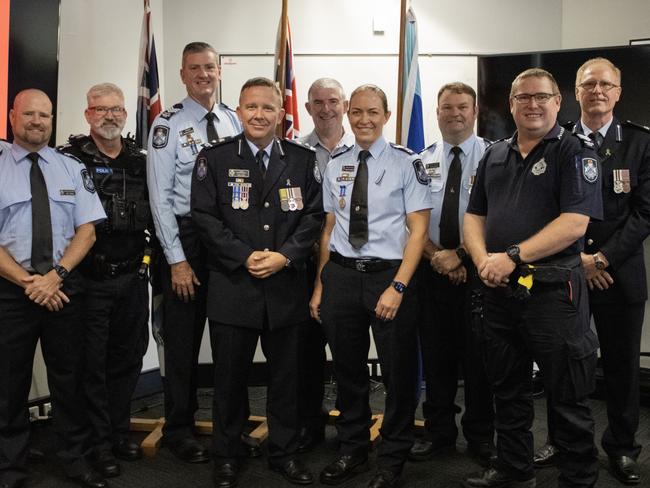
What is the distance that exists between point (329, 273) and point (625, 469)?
158 centimetres

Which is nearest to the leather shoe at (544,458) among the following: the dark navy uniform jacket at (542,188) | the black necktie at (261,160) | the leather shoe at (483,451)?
the leather shoe at (483,451)

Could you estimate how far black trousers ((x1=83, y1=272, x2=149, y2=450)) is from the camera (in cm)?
330

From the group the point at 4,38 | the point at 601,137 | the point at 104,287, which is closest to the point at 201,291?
the point at 104,287

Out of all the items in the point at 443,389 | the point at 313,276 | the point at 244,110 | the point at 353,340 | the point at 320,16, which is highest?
the point at 320,16

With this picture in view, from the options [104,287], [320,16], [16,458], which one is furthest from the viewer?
[320,16]

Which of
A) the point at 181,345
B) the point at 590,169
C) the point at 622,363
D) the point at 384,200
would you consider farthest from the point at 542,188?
the point at 181,345

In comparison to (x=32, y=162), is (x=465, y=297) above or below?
below

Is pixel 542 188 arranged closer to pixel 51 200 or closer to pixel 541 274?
pixel 541 274

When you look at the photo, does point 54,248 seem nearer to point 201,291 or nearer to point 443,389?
point 201,291

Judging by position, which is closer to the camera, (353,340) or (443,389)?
(353,340)

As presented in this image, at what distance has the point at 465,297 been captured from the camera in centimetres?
338

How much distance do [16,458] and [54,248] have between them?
3.02ft

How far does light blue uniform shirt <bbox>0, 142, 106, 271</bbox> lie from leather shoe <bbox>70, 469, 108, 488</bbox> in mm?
936

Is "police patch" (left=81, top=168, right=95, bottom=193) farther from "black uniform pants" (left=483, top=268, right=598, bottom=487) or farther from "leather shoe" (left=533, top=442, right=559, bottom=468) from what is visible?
"leather shoe" (left=533, top=442, right=559, bottom=468)
